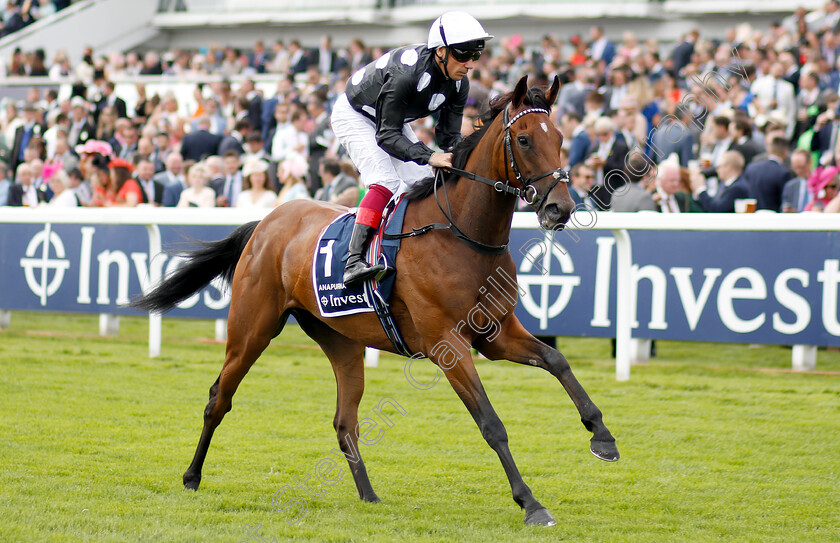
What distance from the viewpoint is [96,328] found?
11906mm

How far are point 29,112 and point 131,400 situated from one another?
Result: 11.7m

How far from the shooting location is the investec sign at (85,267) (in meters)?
9.96

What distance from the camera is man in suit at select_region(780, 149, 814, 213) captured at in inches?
375

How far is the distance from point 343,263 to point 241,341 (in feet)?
2.63

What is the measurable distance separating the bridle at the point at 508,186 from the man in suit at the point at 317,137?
6949 mm

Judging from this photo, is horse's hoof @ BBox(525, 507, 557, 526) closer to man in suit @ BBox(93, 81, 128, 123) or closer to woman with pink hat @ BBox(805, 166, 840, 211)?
woman with pink hat @ BBox(805, 166, 840, 211)

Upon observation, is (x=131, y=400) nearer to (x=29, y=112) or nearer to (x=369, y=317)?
(x=369, y=317)

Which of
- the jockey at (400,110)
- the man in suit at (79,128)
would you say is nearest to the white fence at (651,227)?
the jockey at (400,110)

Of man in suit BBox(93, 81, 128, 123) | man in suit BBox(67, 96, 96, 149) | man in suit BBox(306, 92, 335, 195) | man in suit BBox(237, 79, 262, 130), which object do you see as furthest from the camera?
man in suit BBox(93, 81, 128, 123)

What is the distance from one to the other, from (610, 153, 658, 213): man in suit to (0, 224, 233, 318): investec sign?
146 inches

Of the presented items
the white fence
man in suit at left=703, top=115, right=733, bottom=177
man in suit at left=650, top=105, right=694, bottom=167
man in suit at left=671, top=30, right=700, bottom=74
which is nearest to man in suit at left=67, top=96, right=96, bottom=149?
the white fence

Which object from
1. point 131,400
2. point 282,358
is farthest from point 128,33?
point 131,400

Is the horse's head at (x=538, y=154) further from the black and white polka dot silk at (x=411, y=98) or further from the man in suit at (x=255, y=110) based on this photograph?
the man in suit at (x=255, y=110)

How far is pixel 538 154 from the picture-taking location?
4328mm
